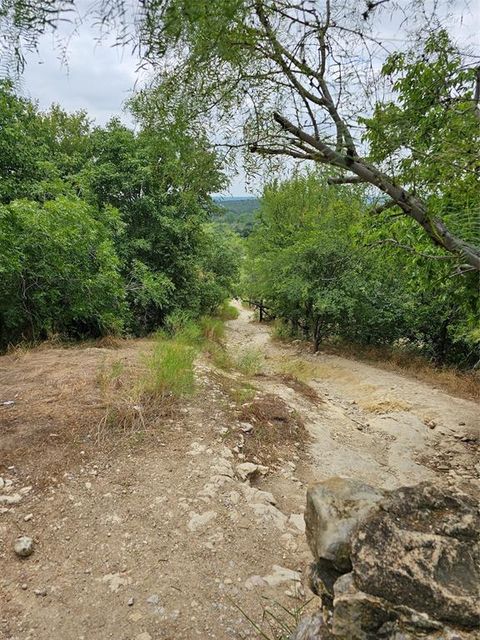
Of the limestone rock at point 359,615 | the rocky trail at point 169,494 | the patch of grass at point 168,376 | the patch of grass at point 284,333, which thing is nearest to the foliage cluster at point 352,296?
the patch of grass at point 284,333

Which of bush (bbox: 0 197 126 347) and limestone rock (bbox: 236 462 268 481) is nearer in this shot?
limestone rock (bbox: 236 462 268 481)

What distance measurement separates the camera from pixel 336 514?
5.69 ft

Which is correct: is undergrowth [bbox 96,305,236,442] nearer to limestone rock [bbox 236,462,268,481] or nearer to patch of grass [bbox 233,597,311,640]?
limestone rock [bbox 236,462,268,481]

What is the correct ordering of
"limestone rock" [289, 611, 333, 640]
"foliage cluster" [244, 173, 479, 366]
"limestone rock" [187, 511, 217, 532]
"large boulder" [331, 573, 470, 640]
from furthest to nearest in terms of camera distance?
"foliage cluster" [244, 173, 479, 366]
"limestone rock" [187, 511, 217, 532]
"limestone rock" [289, 611, 333, 640]
"large boulder" [331, 573, 470, 640]

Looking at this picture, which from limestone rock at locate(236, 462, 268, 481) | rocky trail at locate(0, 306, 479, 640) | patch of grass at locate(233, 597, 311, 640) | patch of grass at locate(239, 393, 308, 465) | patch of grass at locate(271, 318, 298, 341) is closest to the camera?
patch of grass at locate(233, 597, 311, 640)

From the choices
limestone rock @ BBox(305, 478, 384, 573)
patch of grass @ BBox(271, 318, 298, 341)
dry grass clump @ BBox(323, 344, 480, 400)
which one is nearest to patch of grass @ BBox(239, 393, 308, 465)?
limestone rock @ BBox(305, 478, 384, 573)

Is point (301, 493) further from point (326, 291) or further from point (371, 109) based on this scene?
point (326, 291)

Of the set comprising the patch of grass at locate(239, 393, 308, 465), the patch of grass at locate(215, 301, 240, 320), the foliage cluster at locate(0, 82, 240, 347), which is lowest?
the patch of grass at locate(215, 301, 240, 320)

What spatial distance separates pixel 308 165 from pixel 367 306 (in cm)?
994

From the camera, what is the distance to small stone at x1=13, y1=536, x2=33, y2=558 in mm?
2295

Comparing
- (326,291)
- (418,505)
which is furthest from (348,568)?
(326,291)

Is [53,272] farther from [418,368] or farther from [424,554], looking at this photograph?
[418,368]

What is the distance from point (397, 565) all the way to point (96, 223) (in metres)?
8.32

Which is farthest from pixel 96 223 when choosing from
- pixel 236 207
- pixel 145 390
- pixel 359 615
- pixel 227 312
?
pixel 227 312
